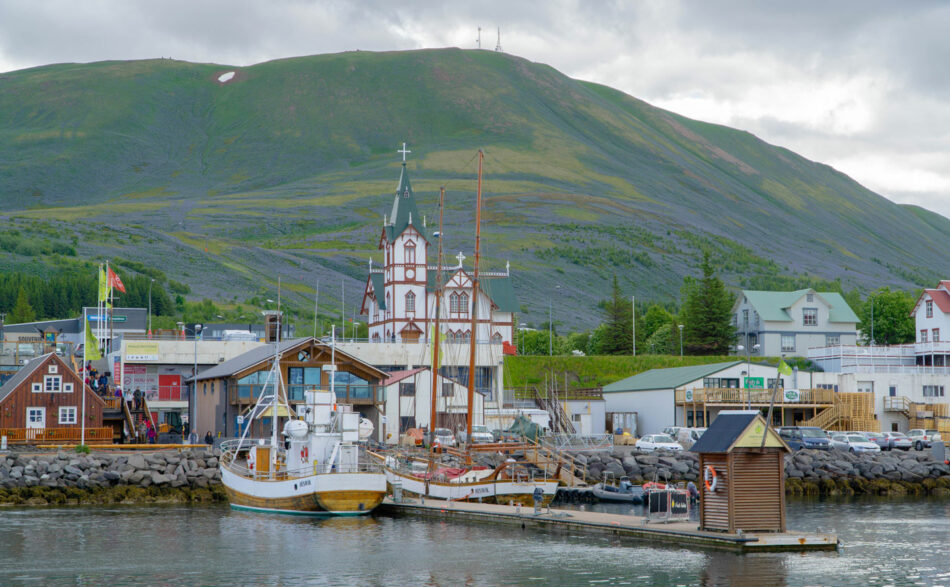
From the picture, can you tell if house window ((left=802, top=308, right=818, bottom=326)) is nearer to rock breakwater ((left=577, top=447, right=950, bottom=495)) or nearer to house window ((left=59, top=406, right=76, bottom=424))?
rock breakwater ((left=577, top=447, right=950, bottom=495))

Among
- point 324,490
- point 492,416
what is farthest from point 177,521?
point 492,416

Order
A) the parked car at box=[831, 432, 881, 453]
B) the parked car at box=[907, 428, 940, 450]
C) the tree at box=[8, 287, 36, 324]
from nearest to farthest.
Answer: the parked car at box=[831, 432, 881, 453] < the parked car at box=[907, 428, 940, 450] < the tree at box=[8, 287, 36, 324]

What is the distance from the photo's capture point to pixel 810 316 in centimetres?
12056

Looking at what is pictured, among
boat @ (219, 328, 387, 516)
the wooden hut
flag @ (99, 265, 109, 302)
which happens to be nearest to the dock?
the wooden hut

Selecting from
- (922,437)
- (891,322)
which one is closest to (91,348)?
(922,437)

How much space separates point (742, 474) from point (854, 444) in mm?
41410

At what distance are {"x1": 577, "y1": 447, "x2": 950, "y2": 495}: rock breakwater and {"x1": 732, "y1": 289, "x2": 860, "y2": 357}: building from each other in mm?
46702

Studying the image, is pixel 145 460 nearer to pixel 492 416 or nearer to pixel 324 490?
pixel 324 490

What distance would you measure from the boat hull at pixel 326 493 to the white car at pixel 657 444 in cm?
2551

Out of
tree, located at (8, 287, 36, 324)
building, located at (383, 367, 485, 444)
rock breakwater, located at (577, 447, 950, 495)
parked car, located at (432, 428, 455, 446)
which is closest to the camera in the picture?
rock breakwater, located at (577, 447, 950, 495)

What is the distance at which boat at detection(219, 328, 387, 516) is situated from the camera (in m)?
51.9

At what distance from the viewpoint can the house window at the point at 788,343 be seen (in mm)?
119312

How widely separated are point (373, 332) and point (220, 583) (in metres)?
97.5

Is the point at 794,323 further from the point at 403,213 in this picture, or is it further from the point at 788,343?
the point at 403,213
